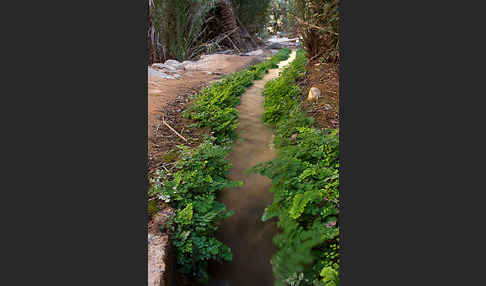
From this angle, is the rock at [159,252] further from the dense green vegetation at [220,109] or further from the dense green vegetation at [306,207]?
the dense green vegetation at [220,109]

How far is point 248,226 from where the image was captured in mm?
2090

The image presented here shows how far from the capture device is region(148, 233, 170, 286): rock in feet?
4.70

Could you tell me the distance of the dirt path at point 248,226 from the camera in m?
1.82

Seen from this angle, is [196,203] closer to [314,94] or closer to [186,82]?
[314,94]

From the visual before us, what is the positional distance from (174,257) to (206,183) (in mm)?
596

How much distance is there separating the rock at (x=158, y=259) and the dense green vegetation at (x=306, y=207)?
0.54 m

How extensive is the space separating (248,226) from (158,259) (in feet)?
2.31

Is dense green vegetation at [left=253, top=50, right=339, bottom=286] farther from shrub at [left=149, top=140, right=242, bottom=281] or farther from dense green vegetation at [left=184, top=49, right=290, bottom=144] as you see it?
dense green vegetation at [left=184, top=49, right=290, bottom=144]

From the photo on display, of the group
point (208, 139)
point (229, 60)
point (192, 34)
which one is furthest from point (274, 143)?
point (192, 34)

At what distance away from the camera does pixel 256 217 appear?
2.15 metres

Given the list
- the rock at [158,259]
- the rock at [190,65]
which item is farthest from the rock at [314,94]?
the rock at [190,65]

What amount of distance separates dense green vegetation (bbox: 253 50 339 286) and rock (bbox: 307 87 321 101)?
68cm

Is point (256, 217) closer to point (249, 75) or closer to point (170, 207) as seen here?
point (170, 207)

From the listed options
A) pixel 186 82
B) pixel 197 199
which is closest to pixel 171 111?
pixel 186 82
